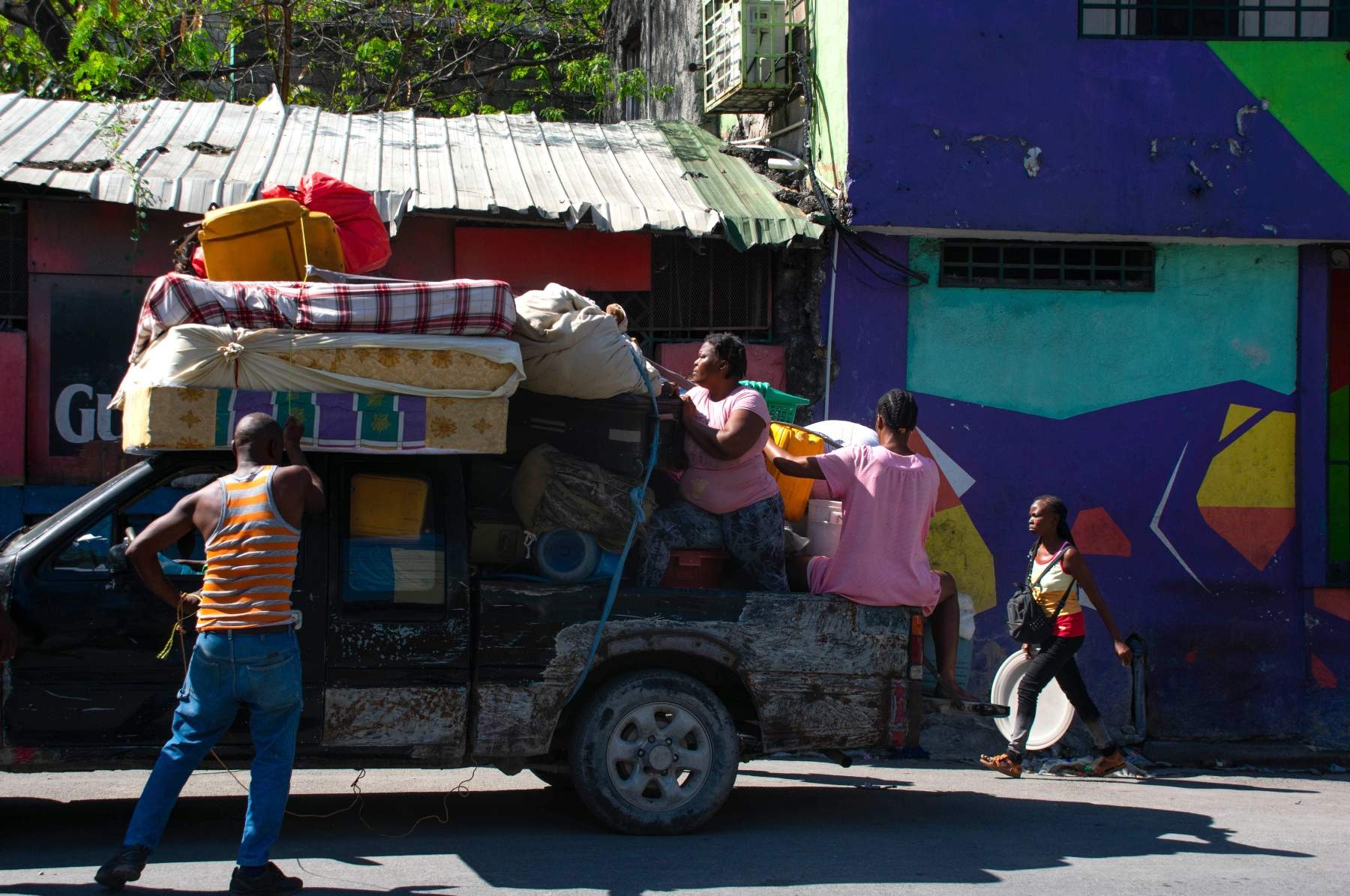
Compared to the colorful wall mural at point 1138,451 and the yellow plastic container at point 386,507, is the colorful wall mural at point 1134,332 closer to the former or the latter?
the colorful wall mural at point 1138,451

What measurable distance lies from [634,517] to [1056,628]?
312 cm

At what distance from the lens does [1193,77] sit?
368 inches

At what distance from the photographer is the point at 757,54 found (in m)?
10.2

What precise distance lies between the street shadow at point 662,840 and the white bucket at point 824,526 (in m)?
1.28

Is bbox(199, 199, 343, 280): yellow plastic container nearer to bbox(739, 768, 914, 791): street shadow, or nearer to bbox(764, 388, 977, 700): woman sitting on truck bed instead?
bbox(764, 388, 977, 700): woman sitting on truck bed

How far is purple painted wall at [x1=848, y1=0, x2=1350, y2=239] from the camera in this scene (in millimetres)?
9180

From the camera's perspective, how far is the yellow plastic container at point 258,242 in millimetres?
5781

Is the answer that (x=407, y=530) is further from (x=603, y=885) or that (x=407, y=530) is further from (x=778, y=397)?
(x=778, y=397)

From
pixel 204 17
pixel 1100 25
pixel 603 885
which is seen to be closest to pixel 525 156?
pixel 1100 25

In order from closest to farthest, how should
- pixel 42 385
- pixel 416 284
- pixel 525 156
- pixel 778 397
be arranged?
pixel 416 284 < pixel 778 397 < pixel 42 385 < pixel 525 156

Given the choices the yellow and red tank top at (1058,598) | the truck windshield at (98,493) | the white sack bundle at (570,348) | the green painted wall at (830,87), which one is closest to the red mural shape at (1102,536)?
the yellow and red tank top at (1058,598)

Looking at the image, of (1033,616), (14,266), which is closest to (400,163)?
(14,266)

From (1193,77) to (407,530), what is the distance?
6.85 meters

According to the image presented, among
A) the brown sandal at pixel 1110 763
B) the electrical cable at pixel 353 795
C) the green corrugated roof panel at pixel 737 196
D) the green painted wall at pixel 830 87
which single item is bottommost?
the brown sandal at pixel 1110 763
